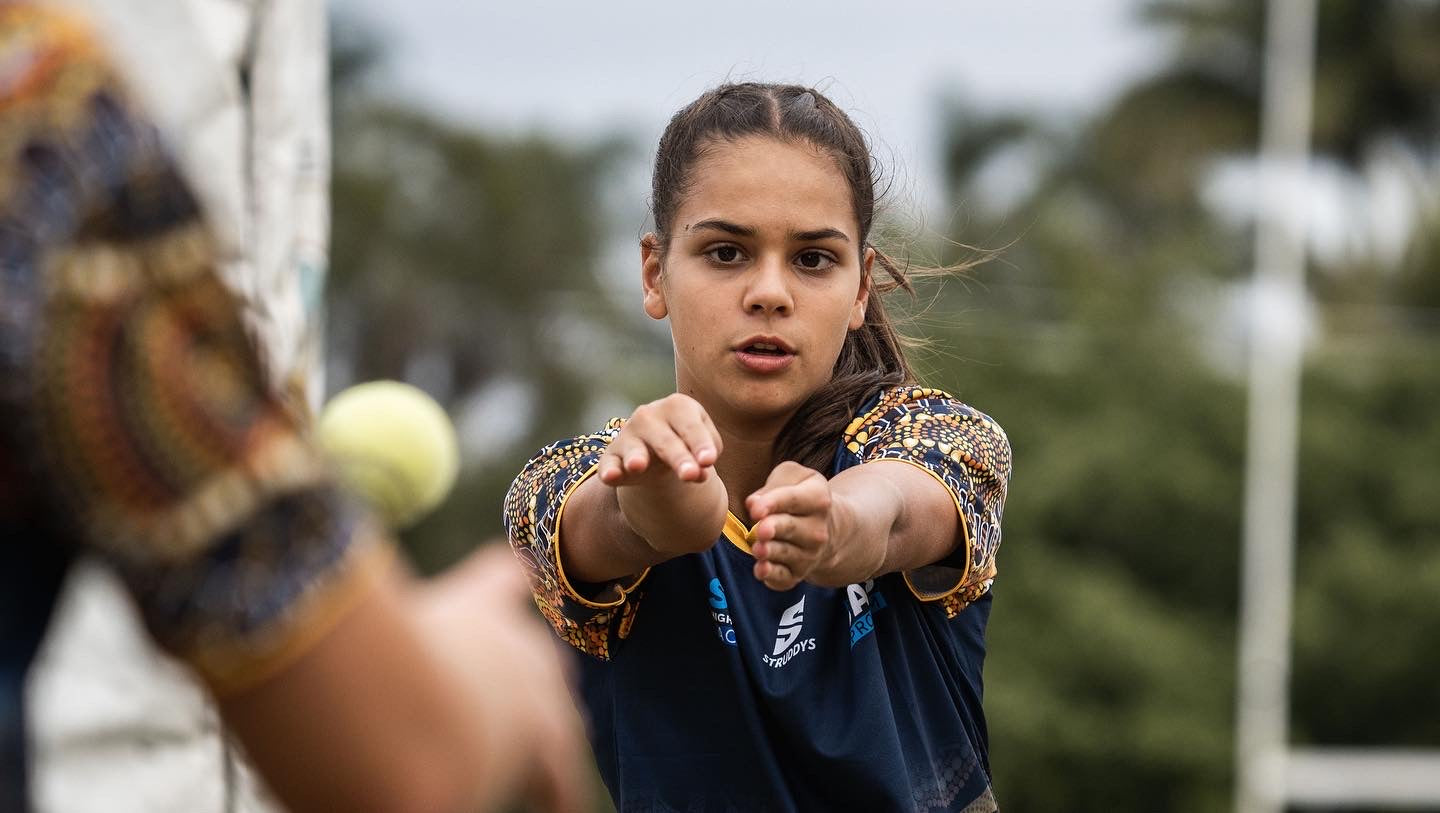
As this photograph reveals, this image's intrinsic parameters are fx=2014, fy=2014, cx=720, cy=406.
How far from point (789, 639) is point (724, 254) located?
0.60 m

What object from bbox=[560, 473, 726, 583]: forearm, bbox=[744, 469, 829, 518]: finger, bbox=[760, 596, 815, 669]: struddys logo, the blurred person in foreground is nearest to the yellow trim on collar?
bbox=[760, 596, 815, 669]: struddys logo

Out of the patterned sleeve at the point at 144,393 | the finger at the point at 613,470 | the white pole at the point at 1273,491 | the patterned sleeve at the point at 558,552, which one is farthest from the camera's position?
the white pole at the point at 1273,491

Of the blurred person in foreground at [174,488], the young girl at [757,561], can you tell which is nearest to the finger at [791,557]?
the young girl at [757,561]

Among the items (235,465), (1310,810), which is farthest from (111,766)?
(1310,810)

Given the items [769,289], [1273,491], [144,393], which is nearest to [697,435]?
[769,289]

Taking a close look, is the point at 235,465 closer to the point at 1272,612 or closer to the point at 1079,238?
the point at 1272,612

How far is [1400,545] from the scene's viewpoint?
2103 cm

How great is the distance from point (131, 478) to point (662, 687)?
6.13 feet

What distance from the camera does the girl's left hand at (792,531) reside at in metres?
2.31

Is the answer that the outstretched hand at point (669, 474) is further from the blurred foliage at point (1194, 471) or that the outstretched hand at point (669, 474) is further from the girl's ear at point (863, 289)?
the blurred foliage at point (1194, 471)

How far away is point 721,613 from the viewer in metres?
3.02

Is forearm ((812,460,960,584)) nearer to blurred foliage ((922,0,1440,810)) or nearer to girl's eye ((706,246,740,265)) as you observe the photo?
girl's eye ((706,246,740,265))

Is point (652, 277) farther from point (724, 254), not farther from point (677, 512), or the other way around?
point (677, 512)

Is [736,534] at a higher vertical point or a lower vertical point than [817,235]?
lower
